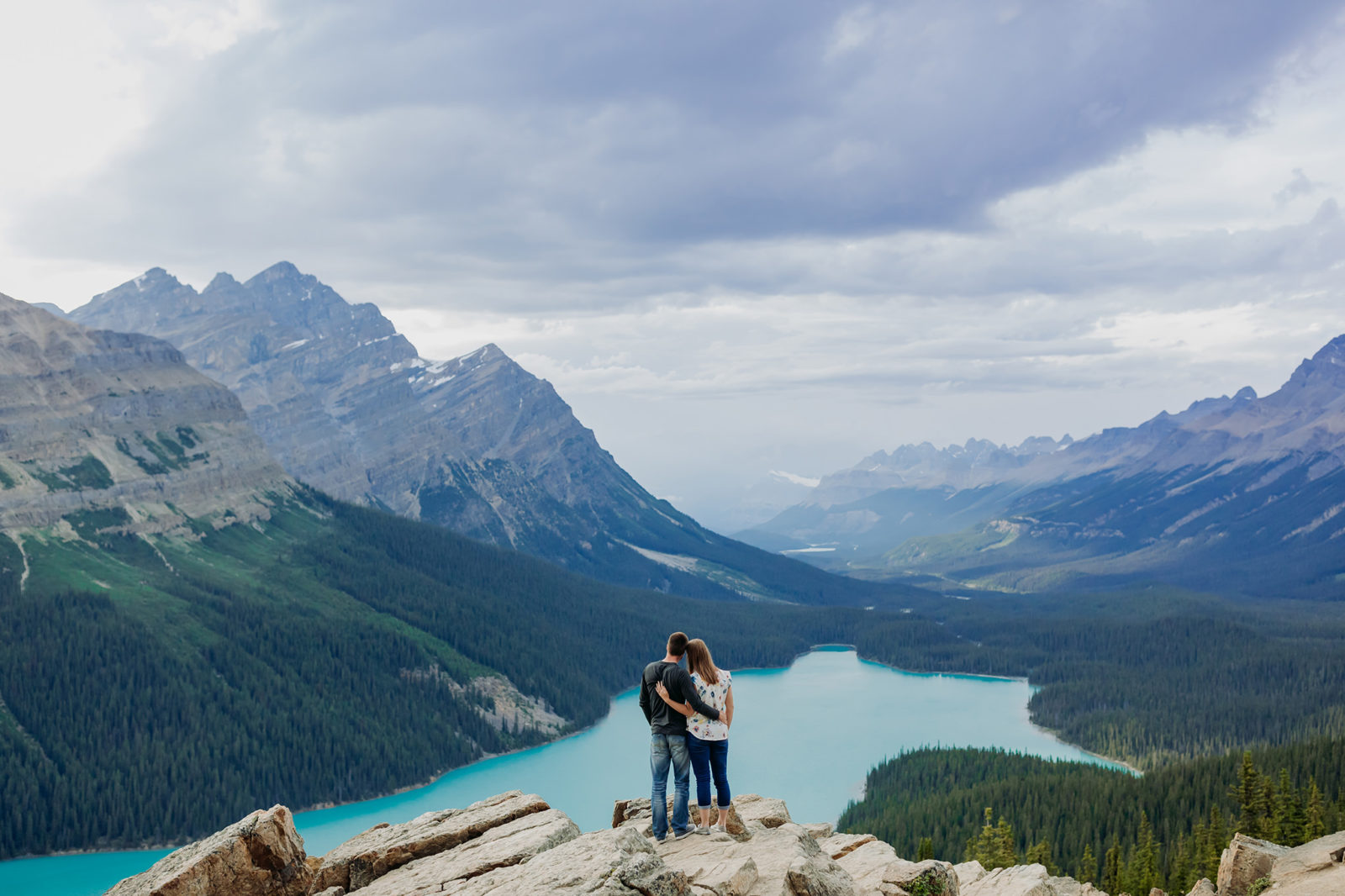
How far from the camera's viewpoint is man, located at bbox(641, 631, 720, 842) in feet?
81.7

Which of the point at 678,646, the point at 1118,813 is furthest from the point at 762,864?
the point at 1118,813

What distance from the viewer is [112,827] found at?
366 feet

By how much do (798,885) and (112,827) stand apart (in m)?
114

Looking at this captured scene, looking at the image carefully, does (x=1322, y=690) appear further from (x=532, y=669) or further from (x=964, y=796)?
(x=532, y=669)

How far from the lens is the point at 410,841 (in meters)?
29.2

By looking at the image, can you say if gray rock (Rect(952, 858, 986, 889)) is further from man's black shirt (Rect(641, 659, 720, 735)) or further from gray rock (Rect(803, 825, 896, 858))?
man's black shirt (Rect(641, 659, 720, 735))

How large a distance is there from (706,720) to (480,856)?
7.29 m

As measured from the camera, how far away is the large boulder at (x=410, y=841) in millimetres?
28594

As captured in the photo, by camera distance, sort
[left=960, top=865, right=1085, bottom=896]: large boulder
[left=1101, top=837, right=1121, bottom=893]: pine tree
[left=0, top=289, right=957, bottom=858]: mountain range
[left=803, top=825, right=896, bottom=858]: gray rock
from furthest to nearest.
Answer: [left=0, top=289, right=957, bottom=858]: mountain range < [left=1101, top=837, right=1121, bottom=893]: pine tree < [left=803, top=825, right=896, bottom=858]: gray rock < [left=960, top=865, right=1085, bottom=896]: large boulder

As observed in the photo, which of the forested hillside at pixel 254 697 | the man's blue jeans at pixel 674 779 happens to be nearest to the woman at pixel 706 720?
the man's blue jeans at pixel 674 779

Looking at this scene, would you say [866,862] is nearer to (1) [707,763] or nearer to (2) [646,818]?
(2) [646,818]

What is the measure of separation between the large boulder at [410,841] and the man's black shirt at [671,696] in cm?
640

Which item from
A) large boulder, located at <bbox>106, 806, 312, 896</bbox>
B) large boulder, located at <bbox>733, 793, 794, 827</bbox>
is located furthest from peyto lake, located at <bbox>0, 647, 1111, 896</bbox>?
large boulder, located at <bbox>733, 793, 794, 827</bbox>

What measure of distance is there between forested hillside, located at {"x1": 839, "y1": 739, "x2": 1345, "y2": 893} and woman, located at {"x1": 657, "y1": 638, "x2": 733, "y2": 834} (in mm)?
40229
